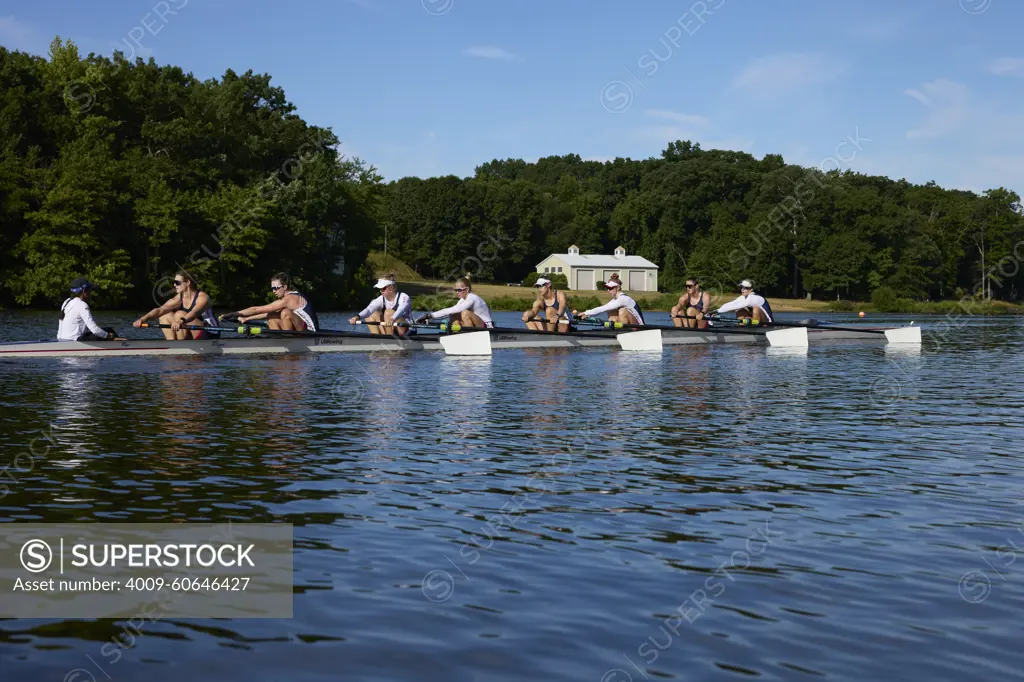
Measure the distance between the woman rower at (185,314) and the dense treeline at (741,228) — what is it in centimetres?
9465

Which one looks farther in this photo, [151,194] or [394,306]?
[151,194]

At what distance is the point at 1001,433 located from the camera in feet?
47.7

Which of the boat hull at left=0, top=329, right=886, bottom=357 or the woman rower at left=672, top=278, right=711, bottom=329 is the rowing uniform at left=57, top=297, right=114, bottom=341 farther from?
the woman rower at left=672, top=278, right=711, bottom=329

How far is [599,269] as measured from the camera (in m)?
131

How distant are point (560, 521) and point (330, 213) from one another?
250ft

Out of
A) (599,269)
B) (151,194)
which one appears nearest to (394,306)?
(151,194)

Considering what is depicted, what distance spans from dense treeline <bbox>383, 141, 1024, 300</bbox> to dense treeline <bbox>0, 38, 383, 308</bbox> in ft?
150

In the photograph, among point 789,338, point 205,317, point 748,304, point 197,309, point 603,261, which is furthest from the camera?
point 603,261

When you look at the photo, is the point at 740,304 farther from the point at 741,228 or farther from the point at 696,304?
the point at 741,228

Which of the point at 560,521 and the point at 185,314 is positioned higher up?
the point at 185,314

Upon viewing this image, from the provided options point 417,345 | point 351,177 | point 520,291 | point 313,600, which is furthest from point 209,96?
point 313,600

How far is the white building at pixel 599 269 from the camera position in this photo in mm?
129400

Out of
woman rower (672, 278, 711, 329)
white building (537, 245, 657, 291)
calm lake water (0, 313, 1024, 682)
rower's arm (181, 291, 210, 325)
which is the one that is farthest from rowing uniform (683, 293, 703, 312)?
white building (537, 245, 657, 291)

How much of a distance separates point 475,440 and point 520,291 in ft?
316
